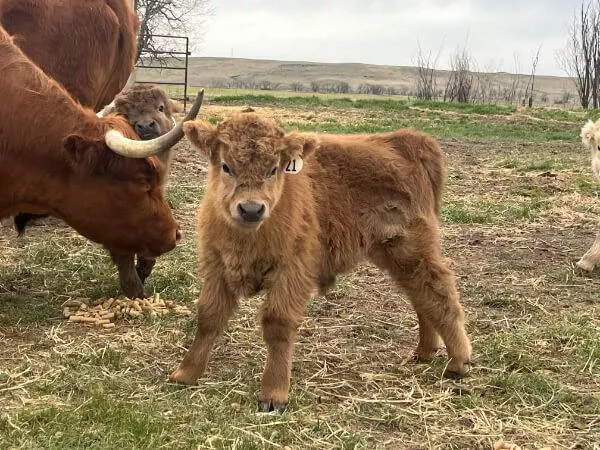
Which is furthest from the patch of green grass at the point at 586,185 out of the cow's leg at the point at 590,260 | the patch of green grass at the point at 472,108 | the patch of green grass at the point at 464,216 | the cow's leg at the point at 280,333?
the patch of green grass at the point at 472,108

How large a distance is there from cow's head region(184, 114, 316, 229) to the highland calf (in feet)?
13.3

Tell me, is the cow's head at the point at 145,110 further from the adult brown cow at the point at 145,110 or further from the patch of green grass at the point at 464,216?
the patch of green grass at the point at 464,216

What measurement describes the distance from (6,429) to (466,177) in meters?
10.3

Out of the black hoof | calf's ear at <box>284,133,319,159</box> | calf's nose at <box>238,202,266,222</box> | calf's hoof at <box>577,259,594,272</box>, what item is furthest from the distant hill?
the black hoof

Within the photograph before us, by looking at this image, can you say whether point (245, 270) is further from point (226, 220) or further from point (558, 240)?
point (558, 240)

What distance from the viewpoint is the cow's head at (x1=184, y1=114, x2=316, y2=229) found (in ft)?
12.5

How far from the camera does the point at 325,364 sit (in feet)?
15.3

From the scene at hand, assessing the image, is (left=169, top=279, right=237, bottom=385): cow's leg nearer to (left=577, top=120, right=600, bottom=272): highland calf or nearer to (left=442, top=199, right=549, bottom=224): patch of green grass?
(left=577, top=120, right=600, bottom=272): highland calf

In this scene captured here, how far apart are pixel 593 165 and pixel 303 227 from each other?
5.17 m

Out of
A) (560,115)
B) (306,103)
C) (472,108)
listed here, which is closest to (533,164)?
(560,115)

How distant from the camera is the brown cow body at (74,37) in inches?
248

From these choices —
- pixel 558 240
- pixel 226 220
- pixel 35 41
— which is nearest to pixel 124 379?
pixel 226 220

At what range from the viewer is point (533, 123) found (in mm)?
24594

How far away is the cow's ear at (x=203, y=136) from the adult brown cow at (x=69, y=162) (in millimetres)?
527
